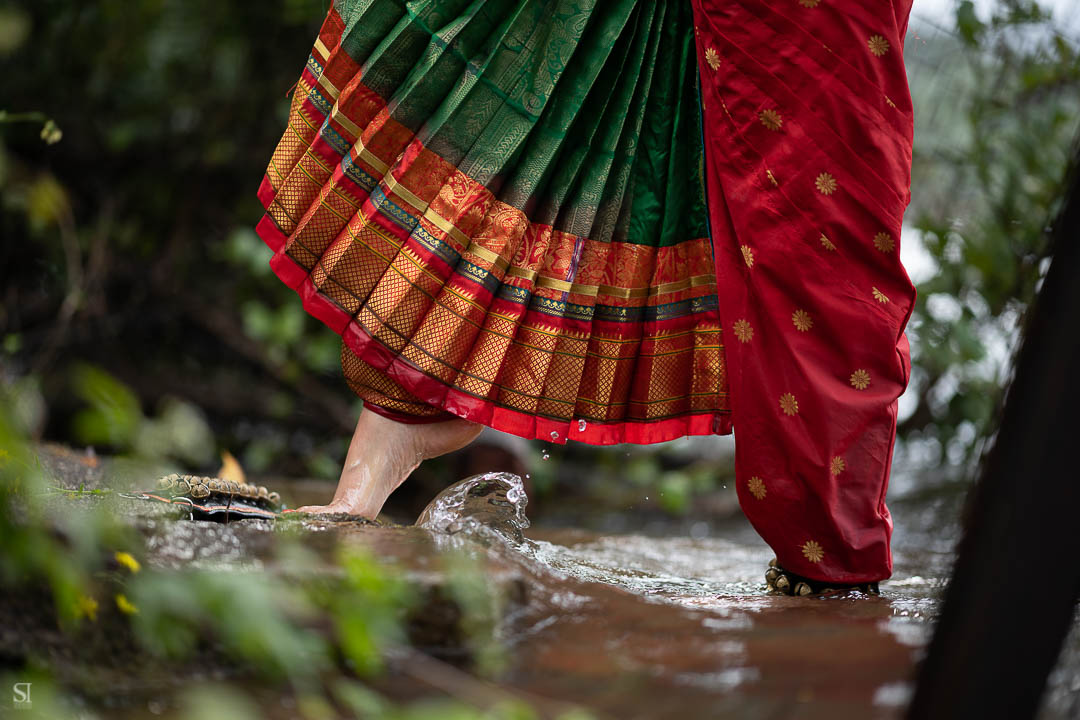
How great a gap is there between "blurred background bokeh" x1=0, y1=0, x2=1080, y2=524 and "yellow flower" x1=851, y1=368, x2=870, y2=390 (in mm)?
1746

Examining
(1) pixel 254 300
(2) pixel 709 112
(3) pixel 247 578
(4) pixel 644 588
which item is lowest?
(1) pixel 254 300

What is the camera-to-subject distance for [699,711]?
26.5 inches

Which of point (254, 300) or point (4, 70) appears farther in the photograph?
point (254, 300)

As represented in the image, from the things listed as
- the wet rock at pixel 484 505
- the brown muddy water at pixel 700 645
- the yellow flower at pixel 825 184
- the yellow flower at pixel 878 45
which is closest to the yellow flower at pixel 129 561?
the brown muddy water at pixel 700 645

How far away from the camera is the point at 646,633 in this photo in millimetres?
845

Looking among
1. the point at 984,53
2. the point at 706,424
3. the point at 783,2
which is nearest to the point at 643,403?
the point at 706,424

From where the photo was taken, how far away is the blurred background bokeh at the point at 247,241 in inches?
109

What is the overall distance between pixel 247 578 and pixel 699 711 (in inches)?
14.5

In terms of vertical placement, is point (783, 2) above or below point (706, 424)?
above

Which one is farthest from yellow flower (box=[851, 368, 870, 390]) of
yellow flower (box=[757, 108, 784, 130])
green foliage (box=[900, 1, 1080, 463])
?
Answer: green foliage (box=[900, 1, 1080, 463])

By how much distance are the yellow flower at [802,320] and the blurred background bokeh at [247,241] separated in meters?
1.74

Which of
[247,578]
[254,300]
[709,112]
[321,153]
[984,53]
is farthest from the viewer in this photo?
[254,300]

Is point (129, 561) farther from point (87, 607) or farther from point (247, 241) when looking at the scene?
point (247, 241)

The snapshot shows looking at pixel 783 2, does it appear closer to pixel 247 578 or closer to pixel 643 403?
pixel 643 403
